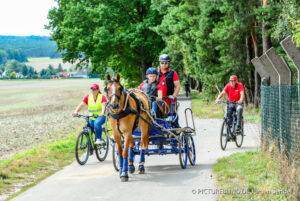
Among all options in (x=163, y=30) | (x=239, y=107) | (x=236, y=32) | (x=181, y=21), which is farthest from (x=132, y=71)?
(x=239, y=107)

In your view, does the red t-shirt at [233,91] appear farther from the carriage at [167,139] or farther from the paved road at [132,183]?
the carriage at [167,139]

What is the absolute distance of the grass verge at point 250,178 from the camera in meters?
10.8

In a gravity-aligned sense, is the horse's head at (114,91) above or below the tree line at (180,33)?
below

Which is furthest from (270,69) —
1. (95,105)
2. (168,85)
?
(95,105)

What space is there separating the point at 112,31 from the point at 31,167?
46614mm

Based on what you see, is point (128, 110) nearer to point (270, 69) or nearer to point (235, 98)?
point (270, 69)

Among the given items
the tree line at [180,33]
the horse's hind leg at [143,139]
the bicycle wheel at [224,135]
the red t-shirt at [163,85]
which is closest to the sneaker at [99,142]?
the red t-shirt at [163,85]

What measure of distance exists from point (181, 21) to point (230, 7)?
463 inches

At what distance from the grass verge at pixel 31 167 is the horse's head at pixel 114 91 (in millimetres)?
2288

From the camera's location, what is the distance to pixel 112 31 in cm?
6291

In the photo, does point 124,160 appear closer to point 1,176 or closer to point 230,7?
point 1,176

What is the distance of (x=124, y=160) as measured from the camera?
539 inches

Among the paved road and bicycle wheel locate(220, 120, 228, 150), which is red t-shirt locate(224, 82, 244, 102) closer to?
bicycle wheel locate(220, 120, 228, 150)

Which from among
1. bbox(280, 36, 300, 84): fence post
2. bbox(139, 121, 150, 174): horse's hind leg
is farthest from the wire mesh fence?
bbox(139, 121, 150, 174): horse's hind leg
